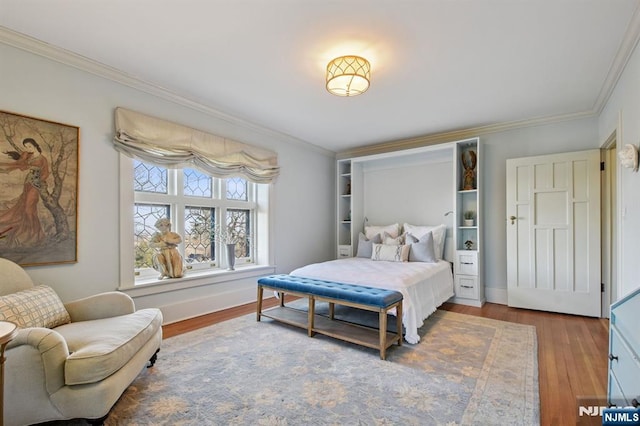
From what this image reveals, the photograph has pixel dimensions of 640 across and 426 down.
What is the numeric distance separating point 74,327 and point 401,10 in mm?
2908

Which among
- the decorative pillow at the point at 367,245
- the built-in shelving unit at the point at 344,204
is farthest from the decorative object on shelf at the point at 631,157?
the built-in shelving unit at the point at 344,204

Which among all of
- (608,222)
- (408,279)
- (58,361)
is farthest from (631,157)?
(58,361)

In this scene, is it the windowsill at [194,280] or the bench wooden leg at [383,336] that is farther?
the windowsill at [194,280]

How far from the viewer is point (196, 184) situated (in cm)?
371

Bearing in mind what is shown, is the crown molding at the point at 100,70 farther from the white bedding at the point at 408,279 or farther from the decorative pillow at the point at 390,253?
the decorative pillow at the point at 390,253

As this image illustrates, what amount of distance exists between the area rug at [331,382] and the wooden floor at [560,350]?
9cm

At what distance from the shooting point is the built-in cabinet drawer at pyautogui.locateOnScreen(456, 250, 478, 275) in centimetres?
399

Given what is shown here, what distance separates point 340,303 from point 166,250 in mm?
1948

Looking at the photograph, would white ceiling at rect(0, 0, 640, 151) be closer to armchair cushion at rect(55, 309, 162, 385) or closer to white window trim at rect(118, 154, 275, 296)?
white window trim at rect(118, 154, 275, 296)

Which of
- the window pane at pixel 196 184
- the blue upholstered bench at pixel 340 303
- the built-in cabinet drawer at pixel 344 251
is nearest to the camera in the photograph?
the blue upholstered bench at pixel 340 303

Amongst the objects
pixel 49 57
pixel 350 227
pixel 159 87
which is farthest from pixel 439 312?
pixel 49 57

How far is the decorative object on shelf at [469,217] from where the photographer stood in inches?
166

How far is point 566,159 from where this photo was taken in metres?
3.60

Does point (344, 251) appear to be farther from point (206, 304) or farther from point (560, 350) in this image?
point (560, 350)
